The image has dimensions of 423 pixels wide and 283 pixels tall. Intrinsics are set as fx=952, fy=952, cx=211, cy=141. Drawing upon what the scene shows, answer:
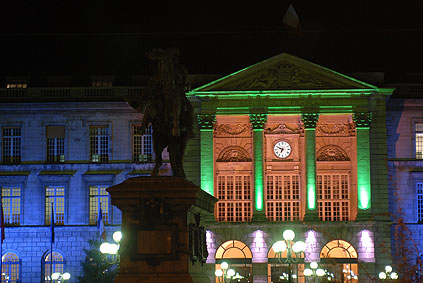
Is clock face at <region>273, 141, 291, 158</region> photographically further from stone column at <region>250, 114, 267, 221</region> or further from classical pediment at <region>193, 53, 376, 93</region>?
classical pediment at <region>193, 53, 376, 93</region>

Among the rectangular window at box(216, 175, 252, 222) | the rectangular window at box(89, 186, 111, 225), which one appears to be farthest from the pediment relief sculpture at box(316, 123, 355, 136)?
the rectangular window at box(89, 186, 111, 225)

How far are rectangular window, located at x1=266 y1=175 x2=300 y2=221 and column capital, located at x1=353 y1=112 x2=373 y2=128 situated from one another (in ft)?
18.5

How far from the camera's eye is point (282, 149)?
63.3m

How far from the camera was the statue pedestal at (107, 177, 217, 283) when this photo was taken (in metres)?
17.2

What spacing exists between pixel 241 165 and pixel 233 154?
0.94 meters

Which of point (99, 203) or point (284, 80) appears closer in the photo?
point (284, 80)

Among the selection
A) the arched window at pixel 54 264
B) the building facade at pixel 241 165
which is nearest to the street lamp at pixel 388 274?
the building facade at pixel 241 165

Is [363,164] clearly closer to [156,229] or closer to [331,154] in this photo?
[331,154]

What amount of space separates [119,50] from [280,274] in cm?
2153

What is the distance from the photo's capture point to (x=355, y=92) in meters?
60.7

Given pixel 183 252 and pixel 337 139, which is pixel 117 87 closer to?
pixel 337 139

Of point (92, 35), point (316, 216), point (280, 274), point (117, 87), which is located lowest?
point (280, 274)

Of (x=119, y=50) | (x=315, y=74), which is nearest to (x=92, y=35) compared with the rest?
(x=119, y=50)

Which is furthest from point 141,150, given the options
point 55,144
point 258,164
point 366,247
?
point 366,247
